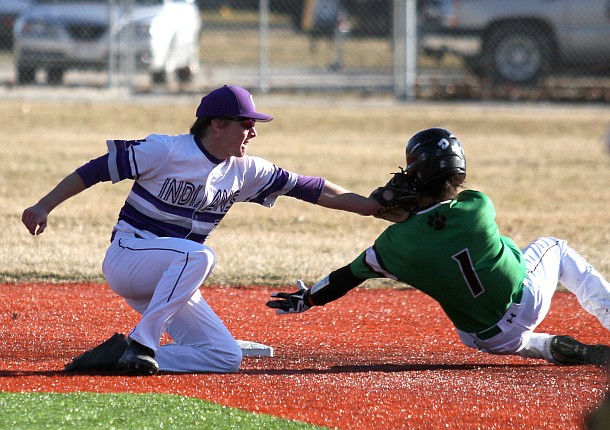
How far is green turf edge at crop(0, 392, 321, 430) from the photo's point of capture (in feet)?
13.7

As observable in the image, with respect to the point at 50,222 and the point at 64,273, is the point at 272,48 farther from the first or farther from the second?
the point at 64,273

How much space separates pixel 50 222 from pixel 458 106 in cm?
886

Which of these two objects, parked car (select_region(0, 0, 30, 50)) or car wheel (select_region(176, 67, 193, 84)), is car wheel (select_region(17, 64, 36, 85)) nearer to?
parked car (select_region(0, 0, 30, 50))

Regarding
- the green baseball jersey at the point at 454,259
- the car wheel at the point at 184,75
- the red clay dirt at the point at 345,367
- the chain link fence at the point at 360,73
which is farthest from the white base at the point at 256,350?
the car wheel at the point at 184,75

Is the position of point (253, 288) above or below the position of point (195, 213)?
below

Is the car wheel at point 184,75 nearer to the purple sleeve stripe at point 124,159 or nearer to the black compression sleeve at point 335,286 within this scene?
the purple sleeve stripe at point 124,159

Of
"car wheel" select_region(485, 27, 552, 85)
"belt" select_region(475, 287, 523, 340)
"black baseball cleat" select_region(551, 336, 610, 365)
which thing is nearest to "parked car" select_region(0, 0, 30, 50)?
"car wheel" select_region(485, 27, 552, 85)

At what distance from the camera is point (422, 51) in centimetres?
1827

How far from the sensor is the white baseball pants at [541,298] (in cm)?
521

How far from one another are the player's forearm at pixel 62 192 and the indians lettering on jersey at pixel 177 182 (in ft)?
0.53

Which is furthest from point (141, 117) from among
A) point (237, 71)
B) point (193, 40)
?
point (237, 71)

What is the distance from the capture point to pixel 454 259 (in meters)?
5.02

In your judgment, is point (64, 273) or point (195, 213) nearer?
point (195, 213)

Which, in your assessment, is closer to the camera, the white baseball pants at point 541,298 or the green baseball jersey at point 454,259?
the green baseball jersey at point 454,259
